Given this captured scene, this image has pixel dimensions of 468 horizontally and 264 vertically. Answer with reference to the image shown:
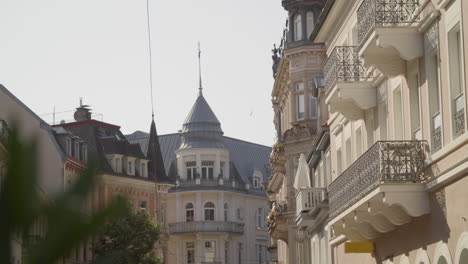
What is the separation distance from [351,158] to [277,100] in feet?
121

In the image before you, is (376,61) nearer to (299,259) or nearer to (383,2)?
(383,2)

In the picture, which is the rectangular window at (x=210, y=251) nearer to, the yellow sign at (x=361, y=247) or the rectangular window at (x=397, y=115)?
the yellow sign at (x=361, y=247)

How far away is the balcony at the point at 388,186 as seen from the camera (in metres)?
18.8

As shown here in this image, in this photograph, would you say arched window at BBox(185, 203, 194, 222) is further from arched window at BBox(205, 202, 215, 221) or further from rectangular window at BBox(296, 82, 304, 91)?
rectangular window at BBox(296, 82, 304, 91)

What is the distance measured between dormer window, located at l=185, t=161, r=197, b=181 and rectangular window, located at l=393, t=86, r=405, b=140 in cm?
7987

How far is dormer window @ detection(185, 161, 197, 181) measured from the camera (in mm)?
101469

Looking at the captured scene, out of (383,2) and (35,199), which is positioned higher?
(383,2)

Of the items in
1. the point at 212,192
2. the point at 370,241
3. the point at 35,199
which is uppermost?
the point at 212,192

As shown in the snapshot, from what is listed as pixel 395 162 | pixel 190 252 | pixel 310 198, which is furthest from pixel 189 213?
pixel 395 162

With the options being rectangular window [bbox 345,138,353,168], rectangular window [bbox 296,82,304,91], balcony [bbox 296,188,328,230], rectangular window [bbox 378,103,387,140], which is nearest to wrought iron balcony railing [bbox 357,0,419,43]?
rectangular window [bbox 378,103,387,140]

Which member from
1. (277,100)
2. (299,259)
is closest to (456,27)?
(299,259)

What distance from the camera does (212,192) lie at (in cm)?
10238

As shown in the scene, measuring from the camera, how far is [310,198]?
37.6 m

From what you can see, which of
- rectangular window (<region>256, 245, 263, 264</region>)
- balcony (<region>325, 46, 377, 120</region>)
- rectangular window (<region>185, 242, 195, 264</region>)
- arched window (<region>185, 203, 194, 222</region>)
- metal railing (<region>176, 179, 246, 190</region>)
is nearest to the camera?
balcony (<region>325, 46, 377, 120</region>)
